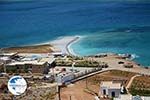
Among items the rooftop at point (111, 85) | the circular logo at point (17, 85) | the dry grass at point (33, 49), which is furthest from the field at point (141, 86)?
the dry grass at point (33, 49)

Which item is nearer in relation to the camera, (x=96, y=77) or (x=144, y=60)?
(x=96, y=77)

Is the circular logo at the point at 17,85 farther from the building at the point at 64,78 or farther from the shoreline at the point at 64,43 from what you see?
the shoreline at the point at 64,43

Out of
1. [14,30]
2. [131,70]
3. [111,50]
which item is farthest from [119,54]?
[14,30]

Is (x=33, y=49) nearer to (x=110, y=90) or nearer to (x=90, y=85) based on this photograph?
(x=90, y=85)

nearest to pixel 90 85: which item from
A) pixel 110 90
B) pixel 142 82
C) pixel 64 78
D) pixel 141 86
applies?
pixel 64 78

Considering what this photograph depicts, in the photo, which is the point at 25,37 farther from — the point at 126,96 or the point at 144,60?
the point at 126,96
